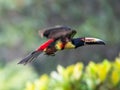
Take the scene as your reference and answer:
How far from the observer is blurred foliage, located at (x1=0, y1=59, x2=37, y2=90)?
609cm

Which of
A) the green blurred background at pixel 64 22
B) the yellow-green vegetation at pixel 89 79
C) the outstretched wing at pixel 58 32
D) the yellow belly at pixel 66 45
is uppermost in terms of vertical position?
the green blurred background at pixel 64 22

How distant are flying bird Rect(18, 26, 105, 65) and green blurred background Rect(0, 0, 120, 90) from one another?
738 centimetres

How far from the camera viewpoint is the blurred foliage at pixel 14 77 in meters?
6.09

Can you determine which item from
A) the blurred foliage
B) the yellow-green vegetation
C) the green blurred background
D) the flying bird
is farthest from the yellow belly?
the green blurred background

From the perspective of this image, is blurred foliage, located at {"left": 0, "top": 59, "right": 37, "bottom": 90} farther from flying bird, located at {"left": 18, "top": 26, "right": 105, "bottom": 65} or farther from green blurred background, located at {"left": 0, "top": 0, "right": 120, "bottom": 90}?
flying bird, located at {"left": 18, "top": 26, "right": 105, "bottom": 65}

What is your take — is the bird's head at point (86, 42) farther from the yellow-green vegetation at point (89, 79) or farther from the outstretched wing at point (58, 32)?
the yellow-green vegetation at point (89, 79)

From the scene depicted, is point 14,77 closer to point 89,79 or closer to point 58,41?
point 89,79

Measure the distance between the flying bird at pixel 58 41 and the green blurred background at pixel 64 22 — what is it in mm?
7385

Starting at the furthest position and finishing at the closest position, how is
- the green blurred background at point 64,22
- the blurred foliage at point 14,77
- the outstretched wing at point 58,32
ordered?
the green blurred background at point 64,22 < the blurred foliage at point 14,77 < the outstretched wing at point 58,32

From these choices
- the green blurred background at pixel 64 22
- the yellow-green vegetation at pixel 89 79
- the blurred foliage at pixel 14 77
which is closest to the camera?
the yellow-green vegetation at pixel 89 79

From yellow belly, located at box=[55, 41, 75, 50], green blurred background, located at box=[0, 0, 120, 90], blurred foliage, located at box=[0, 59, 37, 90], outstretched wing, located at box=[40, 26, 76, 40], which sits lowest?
yellow belly, located at box=[55, 41, 75, 50]

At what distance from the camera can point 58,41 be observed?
30.2 inches

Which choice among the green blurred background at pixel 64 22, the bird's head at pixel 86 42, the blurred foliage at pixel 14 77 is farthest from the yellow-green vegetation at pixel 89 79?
the green blurred background at pixel 64 22

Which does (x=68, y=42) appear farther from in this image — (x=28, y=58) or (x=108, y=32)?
(x=108, y=32)
